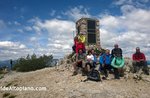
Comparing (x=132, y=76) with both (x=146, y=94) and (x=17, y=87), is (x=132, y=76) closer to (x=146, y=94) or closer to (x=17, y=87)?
(x=146, y=94)

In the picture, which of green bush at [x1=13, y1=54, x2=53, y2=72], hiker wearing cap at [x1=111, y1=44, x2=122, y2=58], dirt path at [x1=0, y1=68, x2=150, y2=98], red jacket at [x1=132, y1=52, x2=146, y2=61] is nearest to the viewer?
dirt path at [x1=0, y1=68, x2=150, y2=98]

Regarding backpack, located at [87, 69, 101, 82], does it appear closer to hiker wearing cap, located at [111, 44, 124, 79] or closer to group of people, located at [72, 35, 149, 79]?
group of people, located at [72, 35, 149, 79]

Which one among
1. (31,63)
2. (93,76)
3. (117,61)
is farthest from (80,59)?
(31,63)

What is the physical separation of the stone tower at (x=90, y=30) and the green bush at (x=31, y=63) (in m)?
7.07

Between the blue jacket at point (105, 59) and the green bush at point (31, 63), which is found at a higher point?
the blue jacket at point (105, 59)

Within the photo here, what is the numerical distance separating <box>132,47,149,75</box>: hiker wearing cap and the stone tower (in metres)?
7.09

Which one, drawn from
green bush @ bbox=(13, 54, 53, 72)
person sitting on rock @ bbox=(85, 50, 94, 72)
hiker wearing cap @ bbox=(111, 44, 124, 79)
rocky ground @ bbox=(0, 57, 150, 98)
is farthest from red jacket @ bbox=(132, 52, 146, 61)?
green bush @ bbox=(13, 54, 53, 72)

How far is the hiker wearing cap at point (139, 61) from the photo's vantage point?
16922 mm

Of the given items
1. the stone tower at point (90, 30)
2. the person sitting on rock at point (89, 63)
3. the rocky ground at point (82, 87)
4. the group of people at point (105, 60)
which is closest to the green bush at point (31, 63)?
the stone tower at point (90, 30)

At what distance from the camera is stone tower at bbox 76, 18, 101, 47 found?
2356 centimetres

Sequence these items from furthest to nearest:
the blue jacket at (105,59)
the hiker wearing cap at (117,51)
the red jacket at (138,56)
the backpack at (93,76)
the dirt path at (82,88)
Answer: the red jacket at (138,56) < the hiker wearing cap at (117,51) < the blue jacket at (105,59) < the backpack at (93,76) < the dirt path at (82,88)

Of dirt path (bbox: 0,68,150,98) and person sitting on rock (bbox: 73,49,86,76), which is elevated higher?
person sitting on rock (bbox: 73,49,86,76)

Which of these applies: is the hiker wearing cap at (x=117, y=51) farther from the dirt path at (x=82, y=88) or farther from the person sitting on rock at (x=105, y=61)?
the dirt path at (x=82, y=88)

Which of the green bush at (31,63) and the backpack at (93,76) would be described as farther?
the green bush at (31,63)
